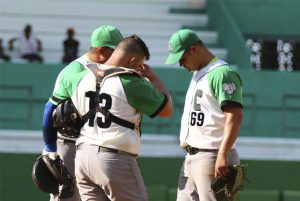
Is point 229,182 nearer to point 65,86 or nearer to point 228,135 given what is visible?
point 228,135

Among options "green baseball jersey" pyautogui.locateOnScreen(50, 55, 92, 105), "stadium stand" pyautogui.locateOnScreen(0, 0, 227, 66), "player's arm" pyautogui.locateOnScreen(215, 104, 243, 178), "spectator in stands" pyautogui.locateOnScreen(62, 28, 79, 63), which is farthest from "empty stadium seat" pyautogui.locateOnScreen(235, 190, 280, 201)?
"stadium stand" pyautogui.locateOnScreen(0, 0, 227, 66)

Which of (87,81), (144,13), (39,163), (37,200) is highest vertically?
(144,13)

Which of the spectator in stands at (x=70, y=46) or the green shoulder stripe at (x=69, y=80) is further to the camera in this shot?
the spectator in stands at (x=70, y=46)

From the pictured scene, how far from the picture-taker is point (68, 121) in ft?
21.8

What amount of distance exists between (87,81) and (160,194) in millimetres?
4018

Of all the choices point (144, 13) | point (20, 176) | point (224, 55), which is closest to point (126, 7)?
point (144, 13)

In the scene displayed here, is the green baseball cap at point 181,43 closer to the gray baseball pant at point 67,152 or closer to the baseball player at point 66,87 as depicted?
the baseball player at point 66,87

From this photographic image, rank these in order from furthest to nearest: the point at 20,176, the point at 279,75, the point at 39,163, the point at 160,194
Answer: the point at 279,75, the point at 20,176, the point at 160,194, the point at 39,163

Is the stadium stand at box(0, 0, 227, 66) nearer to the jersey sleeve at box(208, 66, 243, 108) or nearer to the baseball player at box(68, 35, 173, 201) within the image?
the jersey sleeve at box(208, 66, 243, 108)

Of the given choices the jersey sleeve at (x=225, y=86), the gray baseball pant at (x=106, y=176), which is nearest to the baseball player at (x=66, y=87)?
the gray baseball pant at (x=106, y=176)

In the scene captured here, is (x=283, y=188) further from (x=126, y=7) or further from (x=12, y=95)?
(x=126, y=7)

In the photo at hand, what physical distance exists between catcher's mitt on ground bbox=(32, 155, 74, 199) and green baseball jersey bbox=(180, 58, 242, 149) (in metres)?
0.94

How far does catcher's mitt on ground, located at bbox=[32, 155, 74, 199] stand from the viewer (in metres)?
6.92

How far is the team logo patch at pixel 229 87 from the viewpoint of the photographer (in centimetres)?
679
